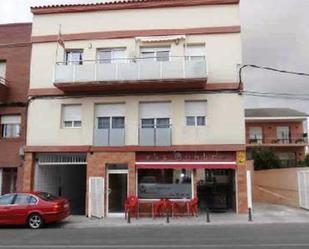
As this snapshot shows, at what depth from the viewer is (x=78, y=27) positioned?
23953 millimetres

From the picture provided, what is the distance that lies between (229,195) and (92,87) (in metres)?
9.05

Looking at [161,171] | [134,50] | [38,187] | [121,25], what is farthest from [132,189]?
[121,25]

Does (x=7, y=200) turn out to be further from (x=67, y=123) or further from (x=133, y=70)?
(x=133, y=70)

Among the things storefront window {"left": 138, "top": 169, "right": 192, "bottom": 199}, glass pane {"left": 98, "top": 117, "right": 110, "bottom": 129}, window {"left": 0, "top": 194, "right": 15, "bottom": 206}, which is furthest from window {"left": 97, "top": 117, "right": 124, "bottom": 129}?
window {"left": 0, "top": 194, "right": 15, "bottom": 206}

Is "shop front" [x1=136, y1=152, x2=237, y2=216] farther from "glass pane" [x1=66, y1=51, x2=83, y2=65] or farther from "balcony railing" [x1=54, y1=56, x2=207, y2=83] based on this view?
"glass pane" [x1=66, y1=51, x2=83, y2=65]

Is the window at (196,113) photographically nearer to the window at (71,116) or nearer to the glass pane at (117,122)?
the glass pane at (117,122)

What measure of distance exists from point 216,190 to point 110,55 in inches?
353

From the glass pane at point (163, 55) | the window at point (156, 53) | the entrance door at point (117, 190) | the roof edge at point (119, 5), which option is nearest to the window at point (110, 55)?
the window at point (156, 53)

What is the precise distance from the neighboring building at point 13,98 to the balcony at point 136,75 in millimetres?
3002

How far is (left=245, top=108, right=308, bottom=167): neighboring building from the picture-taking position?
168 feet

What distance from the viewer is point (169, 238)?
13945 millimetres

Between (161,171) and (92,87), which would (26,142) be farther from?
(161,171)

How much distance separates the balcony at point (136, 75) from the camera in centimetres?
2145

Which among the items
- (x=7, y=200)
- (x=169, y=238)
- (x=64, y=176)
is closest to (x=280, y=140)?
(x=64, y=176)
